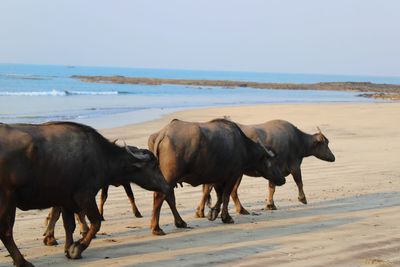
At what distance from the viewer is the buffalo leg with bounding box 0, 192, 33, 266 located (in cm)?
789

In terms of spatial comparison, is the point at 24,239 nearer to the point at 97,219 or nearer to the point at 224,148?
the point at 97,219

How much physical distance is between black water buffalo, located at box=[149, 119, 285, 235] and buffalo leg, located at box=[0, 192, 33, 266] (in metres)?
2.85

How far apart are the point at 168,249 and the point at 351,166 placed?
433 inches

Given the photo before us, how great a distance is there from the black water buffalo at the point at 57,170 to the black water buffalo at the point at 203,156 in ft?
4.08

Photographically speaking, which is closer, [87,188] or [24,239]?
[87,188]

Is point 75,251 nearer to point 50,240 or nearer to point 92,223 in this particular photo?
point 92,223

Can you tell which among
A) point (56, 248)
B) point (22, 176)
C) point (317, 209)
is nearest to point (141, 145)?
point (317, 209)

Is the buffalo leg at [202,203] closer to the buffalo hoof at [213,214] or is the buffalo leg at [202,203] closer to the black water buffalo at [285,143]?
the buffalo hoof at [213,214]

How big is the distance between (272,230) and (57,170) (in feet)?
13.3

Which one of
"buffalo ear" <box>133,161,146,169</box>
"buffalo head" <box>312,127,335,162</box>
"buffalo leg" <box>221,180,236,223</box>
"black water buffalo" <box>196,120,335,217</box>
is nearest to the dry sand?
"buffalo leg" <box>221,180,236,223</box>

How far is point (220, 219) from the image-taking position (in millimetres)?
12336

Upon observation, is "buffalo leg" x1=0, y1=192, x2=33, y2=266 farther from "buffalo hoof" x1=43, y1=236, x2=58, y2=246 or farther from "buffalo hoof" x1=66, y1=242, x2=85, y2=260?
"buffalo hoof" x1=43, y1=236, x2=58, y2=246

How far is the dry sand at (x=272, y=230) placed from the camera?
8.77 meters

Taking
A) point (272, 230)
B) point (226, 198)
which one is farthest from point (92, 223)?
point (226, 198)
